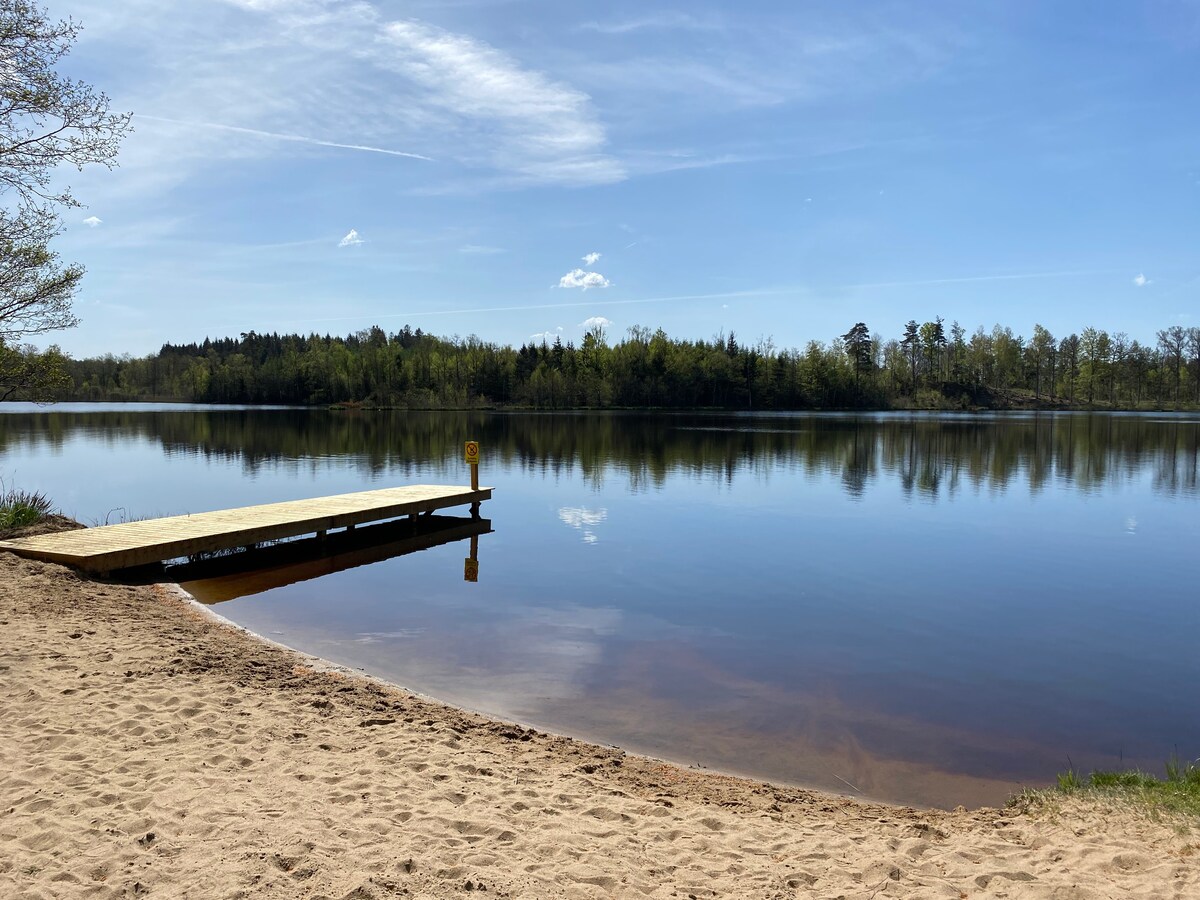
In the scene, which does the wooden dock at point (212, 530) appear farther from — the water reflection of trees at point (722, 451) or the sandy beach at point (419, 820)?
the water reflection of trees at point (722, 451)

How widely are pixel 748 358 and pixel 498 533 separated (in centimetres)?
9367

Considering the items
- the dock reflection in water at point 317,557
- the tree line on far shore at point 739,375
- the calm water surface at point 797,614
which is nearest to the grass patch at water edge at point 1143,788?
the calm water surface at point 797,614

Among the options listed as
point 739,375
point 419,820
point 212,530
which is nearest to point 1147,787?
point 419,820

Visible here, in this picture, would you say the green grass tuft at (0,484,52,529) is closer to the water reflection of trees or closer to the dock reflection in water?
the dock reflection in water

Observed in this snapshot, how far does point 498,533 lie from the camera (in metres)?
17.8

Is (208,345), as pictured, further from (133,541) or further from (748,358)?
(133,541)

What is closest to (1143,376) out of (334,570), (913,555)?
(913,555)

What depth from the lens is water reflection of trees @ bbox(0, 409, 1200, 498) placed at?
90.2 feet

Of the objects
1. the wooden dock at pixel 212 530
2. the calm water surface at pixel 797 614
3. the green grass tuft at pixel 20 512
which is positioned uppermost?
the green grass tuft at pixel 20 512

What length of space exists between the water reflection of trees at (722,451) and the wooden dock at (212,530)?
8438 millimetres

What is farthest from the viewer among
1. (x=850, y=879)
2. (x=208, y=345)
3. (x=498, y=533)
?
(x=208, y=345)

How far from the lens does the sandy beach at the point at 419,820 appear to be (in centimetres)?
395

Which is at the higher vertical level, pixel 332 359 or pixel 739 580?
pixel 332 359

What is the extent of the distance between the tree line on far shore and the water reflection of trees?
48.3 m
